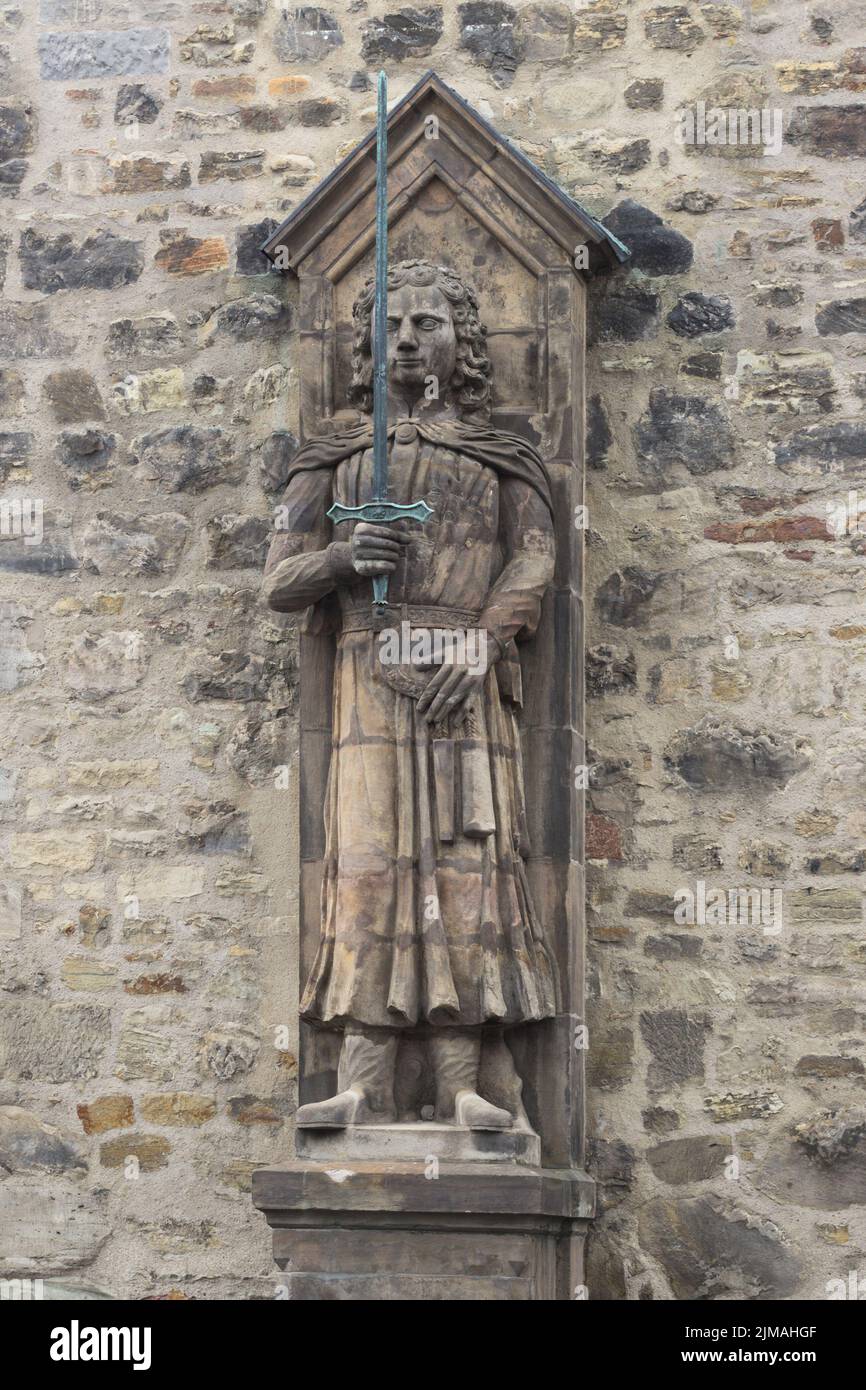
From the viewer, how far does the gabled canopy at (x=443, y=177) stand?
805 cm

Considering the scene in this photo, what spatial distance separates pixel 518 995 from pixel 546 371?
6.02 feet

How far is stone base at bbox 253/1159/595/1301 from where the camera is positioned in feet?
23.6

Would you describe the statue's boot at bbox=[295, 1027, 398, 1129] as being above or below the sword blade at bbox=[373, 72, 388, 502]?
below

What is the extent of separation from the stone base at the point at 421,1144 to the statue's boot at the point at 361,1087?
0.04 m

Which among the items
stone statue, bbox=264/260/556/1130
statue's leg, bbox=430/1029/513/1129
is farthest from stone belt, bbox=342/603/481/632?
statue's leg, bbox=430/1029/513/1129

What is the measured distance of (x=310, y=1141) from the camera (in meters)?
7.38

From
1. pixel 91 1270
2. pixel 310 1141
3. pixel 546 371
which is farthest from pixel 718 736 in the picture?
pixel 91 1270

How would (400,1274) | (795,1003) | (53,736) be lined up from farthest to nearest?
1. (53,736)
2. (795,1003)
3. (400,1274)

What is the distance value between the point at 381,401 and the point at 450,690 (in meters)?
0.81

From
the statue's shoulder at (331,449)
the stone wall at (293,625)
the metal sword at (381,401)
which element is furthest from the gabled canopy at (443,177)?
the statue's shoulder at (331,449)

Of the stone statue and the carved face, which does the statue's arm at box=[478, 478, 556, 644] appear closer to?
the stone statue

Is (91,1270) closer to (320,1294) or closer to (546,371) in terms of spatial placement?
(320,1294)

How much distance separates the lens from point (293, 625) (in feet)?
27.0

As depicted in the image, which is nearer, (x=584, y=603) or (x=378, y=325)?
(x=378, y=325)
